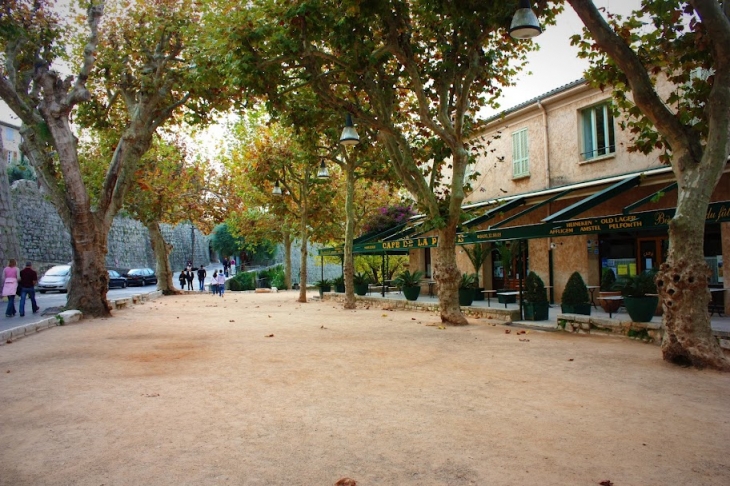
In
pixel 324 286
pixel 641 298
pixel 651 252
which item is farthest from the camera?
pixel 324 286

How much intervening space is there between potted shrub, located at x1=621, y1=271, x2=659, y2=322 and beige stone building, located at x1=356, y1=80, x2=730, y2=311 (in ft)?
4.15

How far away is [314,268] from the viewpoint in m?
46.6

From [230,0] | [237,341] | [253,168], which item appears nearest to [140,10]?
[230,0]

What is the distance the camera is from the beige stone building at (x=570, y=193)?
12.1m

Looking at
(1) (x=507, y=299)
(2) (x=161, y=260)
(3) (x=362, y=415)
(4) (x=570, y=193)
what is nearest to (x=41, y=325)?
(3) (x=362, y=415)

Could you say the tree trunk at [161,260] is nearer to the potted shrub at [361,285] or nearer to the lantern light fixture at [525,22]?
the potted shrub at [361,285]

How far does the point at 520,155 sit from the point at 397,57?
7761 mm

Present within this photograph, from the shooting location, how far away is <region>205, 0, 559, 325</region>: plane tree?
9.76 metres

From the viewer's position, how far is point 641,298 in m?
9.29

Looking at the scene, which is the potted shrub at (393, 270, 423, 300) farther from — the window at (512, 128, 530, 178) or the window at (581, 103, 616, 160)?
the window at (581, 103, 616, 160)

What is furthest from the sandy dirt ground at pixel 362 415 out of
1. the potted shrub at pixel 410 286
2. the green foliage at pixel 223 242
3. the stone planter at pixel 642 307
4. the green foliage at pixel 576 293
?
the green foliage at pixel 223 242

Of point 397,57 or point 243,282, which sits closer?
point 397,57

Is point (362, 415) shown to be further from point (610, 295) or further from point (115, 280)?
point (115, 280)

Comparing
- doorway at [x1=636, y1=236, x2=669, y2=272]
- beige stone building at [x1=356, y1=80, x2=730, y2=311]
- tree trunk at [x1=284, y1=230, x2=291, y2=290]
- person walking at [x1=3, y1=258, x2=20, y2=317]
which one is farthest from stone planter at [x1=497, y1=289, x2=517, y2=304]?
tree trunk at [x1=284, y1=230, x2=291, y2=290]
